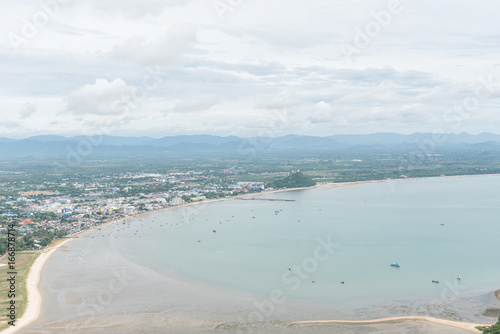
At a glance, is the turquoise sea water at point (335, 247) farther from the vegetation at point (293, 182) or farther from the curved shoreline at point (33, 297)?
the vegetation at point (293, 182)

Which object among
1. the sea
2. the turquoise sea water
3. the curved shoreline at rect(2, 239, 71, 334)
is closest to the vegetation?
the turquoise sea water

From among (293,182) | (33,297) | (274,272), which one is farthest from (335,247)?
(293,182)

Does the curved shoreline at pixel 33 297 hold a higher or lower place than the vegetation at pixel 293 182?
lower

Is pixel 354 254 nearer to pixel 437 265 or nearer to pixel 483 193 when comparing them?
pixel 437 265

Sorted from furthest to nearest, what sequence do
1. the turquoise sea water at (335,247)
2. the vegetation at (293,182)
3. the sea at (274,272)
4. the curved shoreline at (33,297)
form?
the vegetation at (293,182) < the turquoise sea water at (335,247) < the sea at (274,272) < the curved shoreline at (33,297)

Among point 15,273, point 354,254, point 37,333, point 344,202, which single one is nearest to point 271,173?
point 344,202

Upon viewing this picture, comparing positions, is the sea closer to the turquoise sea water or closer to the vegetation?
the turquoise sea water

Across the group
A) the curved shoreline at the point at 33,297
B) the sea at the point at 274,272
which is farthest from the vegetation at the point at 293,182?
the curved shoreline at the point at 33,297
